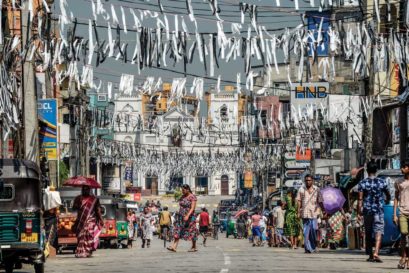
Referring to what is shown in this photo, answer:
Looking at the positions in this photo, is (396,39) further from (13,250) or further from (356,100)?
(356,100)

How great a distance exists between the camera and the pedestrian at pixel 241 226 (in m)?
84.1

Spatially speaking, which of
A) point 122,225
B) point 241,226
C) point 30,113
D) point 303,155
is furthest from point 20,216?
point 241,226

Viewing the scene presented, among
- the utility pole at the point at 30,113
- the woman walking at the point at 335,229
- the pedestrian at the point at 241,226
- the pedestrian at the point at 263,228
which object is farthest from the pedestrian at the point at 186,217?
the pedestrian at the point at 241,226

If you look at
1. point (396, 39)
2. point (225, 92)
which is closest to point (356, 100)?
point (396, 39)

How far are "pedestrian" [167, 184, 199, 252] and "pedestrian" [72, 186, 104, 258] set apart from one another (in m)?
2.38

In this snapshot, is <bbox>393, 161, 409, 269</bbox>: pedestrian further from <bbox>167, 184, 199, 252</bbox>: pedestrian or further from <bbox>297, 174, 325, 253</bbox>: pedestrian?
<bbox>167, 184, 199, 252</bbox>: pedestrian

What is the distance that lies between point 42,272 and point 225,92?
175041mm

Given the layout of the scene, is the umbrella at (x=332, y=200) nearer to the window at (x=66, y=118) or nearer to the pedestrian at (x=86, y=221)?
the pedestrian at (x=86, y=221)

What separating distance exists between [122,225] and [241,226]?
31.2 meters

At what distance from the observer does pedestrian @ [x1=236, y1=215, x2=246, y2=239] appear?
8412cm

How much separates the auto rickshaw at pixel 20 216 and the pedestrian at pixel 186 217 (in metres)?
8.05

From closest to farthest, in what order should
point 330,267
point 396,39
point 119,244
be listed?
point 330,267
point 396,39
point 119,244

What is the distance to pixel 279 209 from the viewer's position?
4412 centimetres

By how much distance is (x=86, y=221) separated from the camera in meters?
29.5
